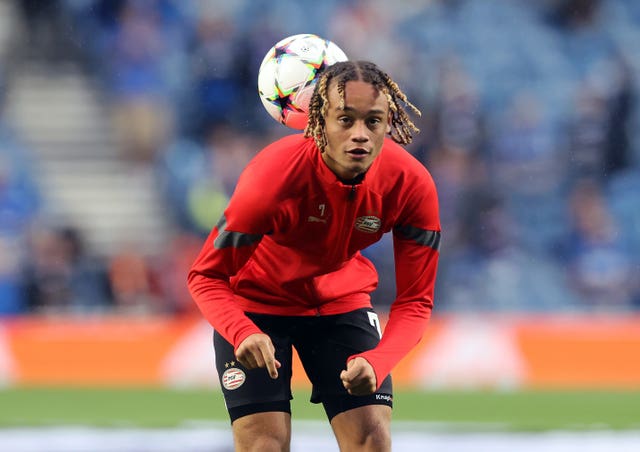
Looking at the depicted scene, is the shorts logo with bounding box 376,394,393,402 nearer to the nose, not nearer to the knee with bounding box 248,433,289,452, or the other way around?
the knee with bounding box 248,433,289,452

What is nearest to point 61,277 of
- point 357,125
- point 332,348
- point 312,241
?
point 332,348

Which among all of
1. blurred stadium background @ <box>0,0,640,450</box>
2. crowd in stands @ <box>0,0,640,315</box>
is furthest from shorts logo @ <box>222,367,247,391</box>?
crowd in stands @ <box>0,0,640,315</box>

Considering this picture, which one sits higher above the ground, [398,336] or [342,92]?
[342,92]

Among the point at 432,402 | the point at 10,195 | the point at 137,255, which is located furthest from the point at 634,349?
the point at 10,195

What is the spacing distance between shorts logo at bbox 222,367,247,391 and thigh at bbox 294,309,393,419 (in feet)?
1.10

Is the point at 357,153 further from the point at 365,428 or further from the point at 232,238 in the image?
the point at 365,428

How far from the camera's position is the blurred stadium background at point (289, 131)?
12.2 m

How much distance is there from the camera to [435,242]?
5.41 meters

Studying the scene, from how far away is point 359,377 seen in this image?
4.84 meters

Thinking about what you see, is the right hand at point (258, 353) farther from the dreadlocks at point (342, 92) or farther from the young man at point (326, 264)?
the dreadlocks at point (342, 92)

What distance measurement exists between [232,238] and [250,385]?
63cm

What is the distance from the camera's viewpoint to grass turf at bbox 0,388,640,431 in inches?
379

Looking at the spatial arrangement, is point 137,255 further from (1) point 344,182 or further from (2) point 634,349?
(1) point 344,182

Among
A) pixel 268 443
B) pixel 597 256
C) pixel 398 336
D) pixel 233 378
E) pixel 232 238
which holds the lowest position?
pixel 268 443
